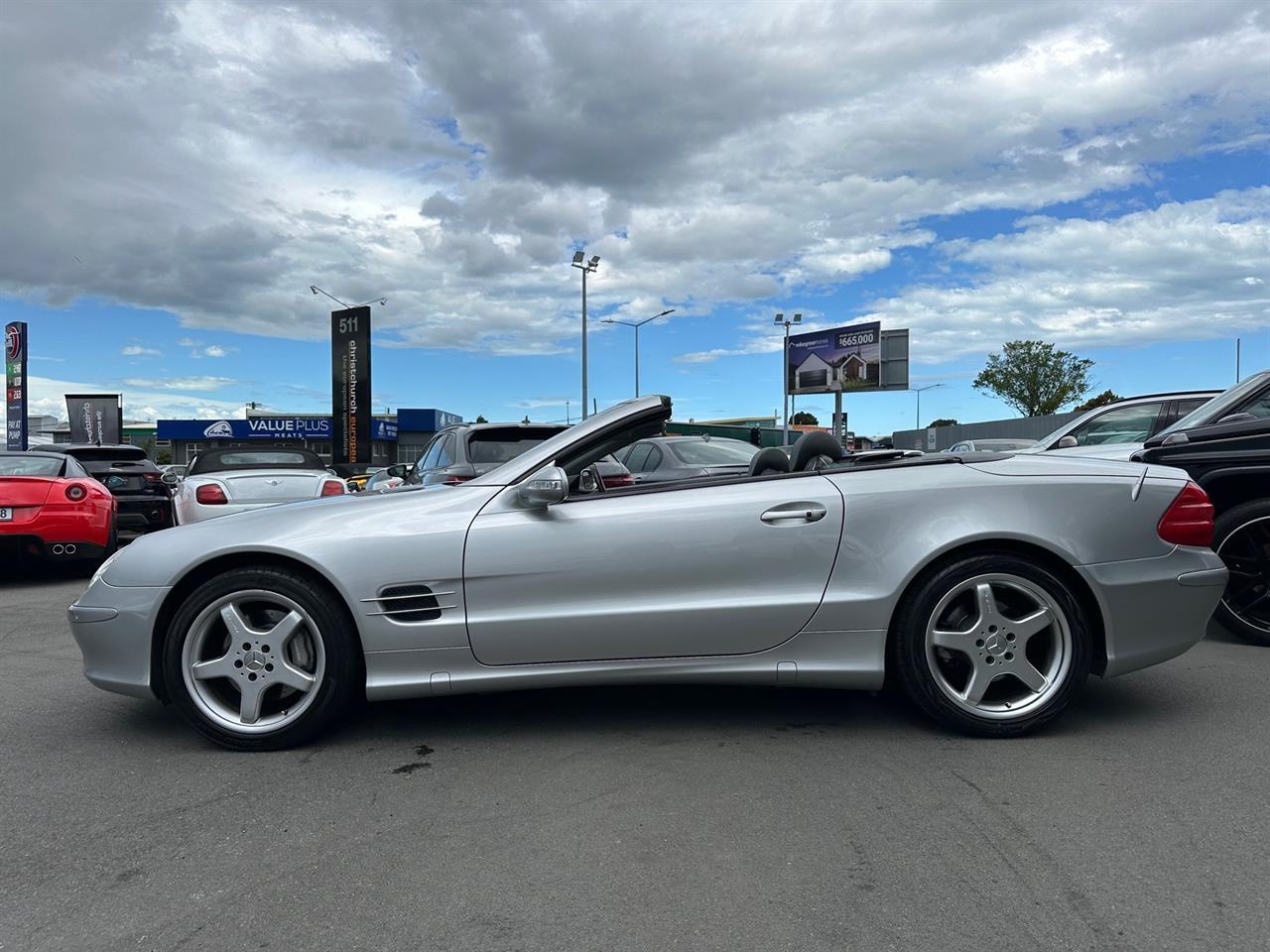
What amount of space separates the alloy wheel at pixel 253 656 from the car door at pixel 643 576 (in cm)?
67

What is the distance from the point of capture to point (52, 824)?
292 centimetres

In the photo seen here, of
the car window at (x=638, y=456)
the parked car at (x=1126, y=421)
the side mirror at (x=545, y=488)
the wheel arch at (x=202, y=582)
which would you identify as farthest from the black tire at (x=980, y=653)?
the car window at (x=638, y=456)

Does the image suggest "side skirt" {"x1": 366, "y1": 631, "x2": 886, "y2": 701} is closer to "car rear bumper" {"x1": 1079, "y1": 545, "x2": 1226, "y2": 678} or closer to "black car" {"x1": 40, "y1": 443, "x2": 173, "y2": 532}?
"car rear bumper" {"x1": 1079, "y1": 545, "x2": 1226, "y2": 678}

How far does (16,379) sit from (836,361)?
37622mm

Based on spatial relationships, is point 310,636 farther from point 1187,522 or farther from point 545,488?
point 1187,522

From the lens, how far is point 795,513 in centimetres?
358

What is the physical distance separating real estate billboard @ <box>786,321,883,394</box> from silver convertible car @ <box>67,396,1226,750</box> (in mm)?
46249

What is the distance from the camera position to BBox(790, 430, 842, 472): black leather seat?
407cm

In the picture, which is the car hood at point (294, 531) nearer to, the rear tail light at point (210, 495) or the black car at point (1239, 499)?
the black car at point (1239, 499)

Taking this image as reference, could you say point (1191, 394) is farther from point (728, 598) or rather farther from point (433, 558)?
point (433, 558)

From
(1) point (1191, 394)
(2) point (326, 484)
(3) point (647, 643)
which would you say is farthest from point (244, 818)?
(1) point (1191, 394)

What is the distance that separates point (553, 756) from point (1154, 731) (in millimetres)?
2417

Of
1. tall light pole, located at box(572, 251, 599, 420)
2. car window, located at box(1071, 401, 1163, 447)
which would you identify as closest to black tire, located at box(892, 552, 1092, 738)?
car window, located at box(1071, 401, 1163, 447)

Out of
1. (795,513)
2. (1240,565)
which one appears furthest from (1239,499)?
(795,513)
